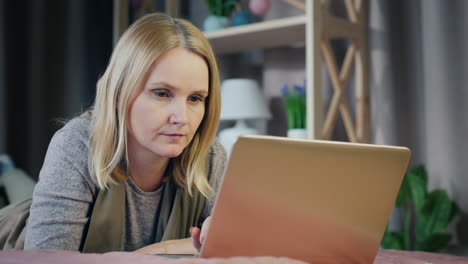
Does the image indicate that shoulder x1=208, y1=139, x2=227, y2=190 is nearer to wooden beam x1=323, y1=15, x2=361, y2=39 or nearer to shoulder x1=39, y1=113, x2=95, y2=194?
shoulder x1=39, y1=113, x2=95, y2=194

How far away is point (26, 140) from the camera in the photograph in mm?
2652

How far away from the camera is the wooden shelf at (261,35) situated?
1.95 metres

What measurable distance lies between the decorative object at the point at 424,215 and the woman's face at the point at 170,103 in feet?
3.28

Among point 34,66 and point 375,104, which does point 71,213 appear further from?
point 34,66

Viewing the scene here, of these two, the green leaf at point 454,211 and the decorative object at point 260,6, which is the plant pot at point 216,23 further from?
the green leaf at point 454,211

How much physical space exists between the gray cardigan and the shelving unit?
0.89 m

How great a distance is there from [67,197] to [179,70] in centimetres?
33

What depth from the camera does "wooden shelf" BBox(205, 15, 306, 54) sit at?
6.40ft

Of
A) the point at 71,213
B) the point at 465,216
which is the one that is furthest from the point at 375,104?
the point at 71,213

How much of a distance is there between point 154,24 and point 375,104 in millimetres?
1202

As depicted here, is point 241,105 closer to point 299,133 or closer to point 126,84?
point 299,133

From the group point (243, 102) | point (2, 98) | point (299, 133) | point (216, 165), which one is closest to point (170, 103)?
point (216, 165)

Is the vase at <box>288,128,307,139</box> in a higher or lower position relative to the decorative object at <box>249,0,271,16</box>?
lower

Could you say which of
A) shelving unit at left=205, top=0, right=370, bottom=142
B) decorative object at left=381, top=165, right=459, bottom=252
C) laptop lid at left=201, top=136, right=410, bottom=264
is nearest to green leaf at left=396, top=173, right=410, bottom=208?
decorative object at left=381, top=165, right=459, bottom=252
